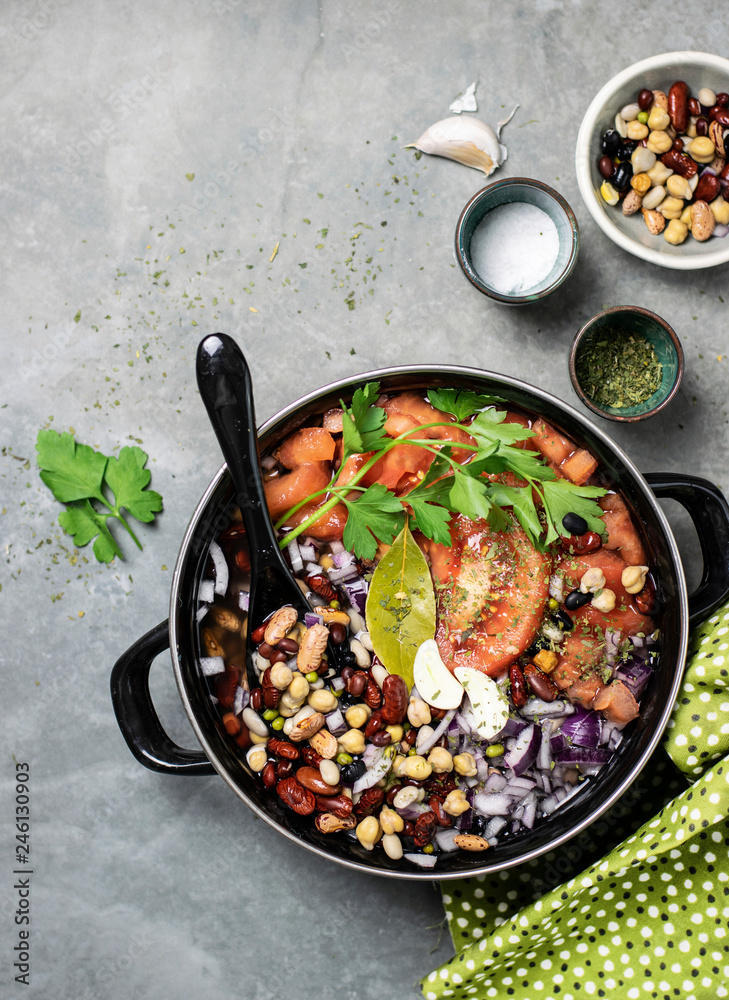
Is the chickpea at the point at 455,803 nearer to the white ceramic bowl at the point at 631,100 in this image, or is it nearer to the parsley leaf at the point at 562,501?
the parsley leaf at the point at 562,501

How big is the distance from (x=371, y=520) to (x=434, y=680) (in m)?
0.45

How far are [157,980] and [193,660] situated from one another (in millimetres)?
1112

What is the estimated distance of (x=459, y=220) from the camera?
2.04m

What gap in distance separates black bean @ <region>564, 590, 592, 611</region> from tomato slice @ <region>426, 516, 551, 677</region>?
2.3 inches

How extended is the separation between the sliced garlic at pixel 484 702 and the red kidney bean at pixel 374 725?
0.23m

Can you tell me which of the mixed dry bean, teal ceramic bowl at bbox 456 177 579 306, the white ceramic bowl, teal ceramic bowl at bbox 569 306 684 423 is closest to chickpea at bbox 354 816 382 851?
teal ceramic bowl at bbox 569 306 684 423

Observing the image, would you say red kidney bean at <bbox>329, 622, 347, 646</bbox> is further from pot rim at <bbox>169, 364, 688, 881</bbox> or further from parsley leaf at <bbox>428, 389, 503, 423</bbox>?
parsley leaf at <bbox>428, 389, 503, 423</bbox>

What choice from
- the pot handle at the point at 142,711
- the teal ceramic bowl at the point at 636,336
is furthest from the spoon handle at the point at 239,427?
the teal ceramic bowl at the point at 636,336

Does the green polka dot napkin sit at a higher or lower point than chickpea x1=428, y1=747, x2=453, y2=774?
lower

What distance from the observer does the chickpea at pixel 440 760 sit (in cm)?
185

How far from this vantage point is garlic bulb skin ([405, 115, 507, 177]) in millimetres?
2154

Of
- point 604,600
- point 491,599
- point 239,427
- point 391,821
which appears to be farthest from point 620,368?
point 391,821

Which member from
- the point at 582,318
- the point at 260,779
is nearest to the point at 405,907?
the point at 260,779

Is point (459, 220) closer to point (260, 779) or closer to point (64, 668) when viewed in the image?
point (260, 779)
